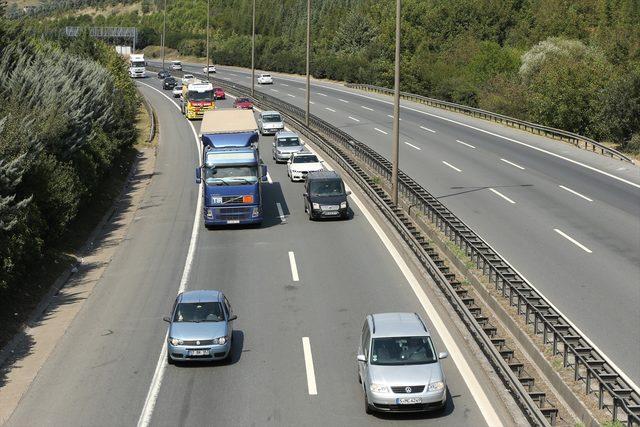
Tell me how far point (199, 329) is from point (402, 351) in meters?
5.49

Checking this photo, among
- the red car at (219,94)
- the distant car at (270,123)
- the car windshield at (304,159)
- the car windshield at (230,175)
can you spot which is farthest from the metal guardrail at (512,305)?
the red car at (219,94)

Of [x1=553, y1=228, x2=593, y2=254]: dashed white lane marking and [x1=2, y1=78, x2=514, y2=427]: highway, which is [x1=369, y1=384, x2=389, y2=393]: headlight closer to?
[x1=2, y1=78, x2=514, y2=427]: highway

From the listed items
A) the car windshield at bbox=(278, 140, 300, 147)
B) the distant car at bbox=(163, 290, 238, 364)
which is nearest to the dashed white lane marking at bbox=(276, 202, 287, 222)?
the car windshield at bbox=(278, 140, 300, 147)

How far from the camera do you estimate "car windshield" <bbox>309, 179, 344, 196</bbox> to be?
1513 inches

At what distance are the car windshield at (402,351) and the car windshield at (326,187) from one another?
19.3 meters

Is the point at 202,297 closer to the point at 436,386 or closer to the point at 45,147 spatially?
the point at 436,386

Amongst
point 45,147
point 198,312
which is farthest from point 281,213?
point 198,312

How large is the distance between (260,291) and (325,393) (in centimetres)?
890

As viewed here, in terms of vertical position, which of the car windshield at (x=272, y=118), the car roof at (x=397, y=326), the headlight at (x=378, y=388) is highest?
the car windshield at (x=272, y=118)

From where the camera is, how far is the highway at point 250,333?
62.7 feet

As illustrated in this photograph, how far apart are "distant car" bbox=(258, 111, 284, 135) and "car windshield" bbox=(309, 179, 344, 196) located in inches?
1000

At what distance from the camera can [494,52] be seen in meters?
110

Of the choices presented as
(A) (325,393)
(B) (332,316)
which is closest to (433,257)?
(B) (332,316)

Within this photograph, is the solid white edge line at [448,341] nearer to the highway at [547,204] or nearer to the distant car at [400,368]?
the distant car at [400,368]
